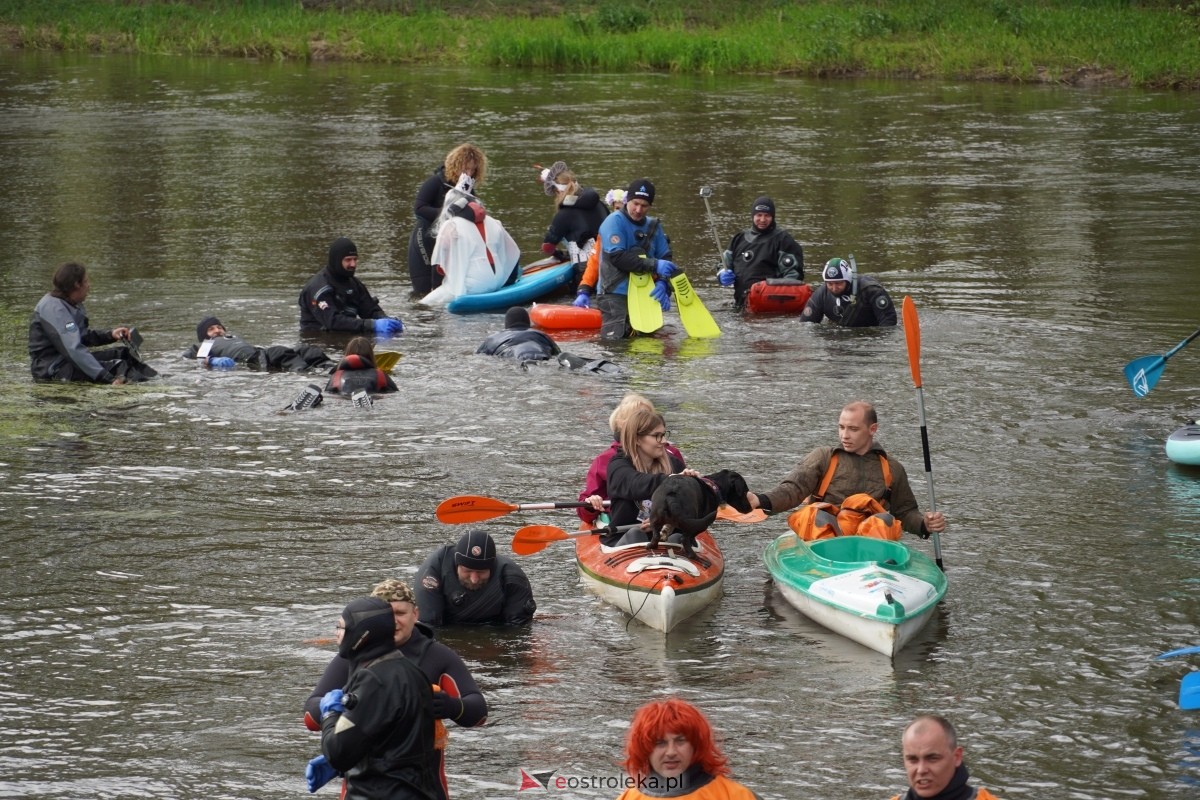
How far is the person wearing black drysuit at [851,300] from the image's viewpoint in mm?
13891

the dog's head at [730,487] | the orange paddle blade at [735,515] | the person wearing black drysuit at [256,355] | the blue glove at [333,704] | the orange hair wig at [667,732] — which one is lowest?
the orange paddle blade at [735,515]

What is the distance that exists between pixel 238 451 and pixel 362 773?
6.19 meters

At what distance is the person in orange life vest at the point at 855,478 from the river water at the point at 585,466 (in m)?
0.52

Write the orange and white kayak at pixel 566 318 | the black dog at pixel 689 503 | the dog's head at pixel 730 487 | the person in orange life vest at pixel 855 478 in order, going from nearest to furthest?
the black dog at pixel 689 503
the dog's head at pixel 730 487
the person in orange life vest at pixel 855 478
the orange and white kayak at pixel 566 318

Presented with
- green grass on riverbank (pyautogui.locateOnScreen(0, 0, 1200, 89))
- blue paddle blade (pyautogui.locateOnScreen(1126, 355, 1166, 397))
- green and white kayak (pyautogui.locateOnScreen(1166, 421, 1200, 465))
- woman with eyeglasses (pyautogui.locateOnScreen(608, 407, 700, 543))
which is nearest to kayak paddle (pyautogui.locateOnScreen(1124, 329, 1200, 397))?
blue paddle blade (pyautogui.locateOnScreen(1126, 355, 1166, 397))

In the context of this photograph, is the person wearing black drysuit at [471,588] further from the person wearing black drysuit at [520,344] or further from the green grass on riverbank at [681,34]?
the green grass on riverbank at [681,34]

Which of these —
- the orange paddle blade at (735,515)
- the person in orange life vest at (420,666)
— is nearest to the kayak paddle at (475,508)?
the orange paddle blade at (735,515)

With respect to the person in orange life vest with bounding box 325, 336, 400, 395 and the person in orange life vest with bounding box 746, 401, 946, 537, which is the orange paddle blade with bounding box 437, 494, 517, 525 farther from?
the person in orange life vest with bounding box 325, 336, 400, 395

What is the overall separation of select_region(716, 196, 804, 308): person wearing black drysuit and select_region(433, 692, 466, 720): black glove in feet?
32.4

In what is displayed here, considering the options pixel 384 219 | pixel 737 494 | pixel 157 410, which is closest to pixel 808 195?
pixel 384 219

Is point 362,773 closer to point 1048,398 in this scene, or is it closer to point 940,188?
point 1048,398

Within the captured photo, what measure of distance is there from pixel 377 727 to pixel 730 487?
3.45m

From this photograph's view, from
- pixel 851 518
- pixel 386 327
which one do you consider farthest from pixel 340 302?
pixel 851 518

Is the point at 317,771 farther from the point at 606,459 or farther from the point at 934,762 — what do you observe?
the point at 606,459
